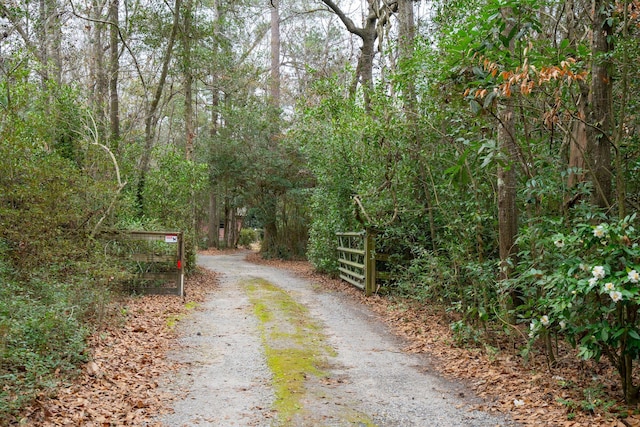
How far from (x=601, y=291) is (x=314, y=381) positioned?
289 centimetres

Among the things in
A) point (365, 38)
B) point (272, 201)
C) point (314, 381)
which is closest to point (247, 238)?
point (272, 201)

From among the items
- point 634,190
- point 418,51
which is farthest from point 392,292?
point 634,190

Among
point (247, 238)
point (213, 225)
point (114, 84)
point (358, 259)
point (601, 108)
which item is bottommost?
point (247, 238)

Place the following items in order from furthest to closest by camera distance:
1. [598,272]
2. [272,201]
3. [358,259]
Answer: [272,201]
[358,259]
[598,272]

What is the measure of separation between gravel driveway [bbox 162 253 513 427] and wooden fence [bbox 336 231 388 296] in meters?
1.80

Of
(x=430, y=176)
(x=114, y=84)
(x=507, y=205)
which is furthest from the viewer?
(x=114, y=84)

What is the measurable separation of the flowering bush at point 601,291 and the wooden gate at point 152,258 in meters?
7.71

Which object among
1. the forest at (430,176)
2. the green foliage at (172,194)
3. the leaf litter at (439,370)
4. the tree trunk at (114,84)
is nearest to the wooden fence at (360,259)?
the forest at (430,176)

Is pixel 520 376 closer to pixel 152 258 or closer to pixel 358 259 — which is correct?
pixel 358 259

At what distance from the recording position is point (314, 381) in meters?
5.36

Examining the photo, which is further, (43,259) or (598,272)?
(43,259)

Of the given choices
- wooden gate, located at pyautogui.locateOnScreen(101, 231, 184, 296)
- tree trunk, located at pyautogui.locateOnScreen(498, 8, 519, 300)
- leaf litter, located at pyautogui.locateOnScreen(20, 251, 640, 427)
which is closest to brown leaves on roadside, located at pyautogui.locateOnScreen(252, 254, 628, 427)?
leaf litter, located at pyautogui.locateOnScreen(20, 251, 640, 427)

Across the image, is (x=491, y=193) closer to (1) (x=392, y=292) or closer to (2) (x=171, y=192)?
(1) (x=392, y=292)

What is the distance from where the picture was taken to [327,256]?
586 inches
